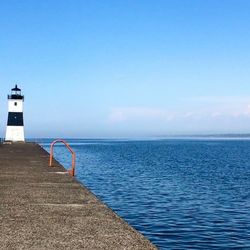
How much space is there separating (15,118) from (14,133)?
2.32 m

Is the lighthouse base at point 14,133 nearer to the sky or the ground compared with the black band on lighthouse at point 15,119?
nearer to the ground

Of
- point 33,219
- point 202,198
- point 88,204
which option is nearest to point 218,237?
point 88,204

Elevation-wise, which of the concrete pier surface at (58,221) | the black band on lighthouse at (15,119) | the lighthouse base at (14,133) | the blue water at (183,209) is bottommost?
the blue water at (183,209)

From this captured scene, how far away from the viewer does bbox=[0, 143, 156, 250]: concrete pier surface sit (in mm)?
8422

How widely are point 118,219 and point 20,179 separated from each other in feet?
30.1

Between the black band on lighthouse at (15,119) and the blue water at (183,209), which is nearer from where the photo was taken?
the blue water at (183,209)

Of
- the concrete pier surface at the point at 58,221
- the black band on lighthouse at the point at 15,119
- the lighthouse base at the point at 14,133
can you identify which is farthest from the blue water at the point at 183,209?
the lighthouse base at the point at 14,133

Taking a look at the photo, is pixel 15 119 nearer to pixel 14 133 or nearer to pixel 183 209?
pixel 14 133

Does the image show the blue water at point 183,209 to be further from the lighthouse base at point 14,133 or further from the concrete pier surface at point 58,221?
the lighthouse base at point 14,133

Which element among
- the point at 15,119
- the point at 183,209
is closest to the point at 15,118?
the point at 15,119

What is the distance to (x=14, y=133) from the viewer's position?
65.6m

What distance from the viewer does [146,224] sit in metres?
16.6

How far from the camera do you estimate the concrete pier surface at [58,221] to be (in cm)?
842

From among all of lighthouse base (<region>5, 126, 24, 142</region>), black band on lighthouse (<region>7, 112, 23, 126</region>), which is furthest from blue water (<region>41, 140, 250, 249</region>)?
lighthouse base (<region>5, 126, 24, 142</region>)
